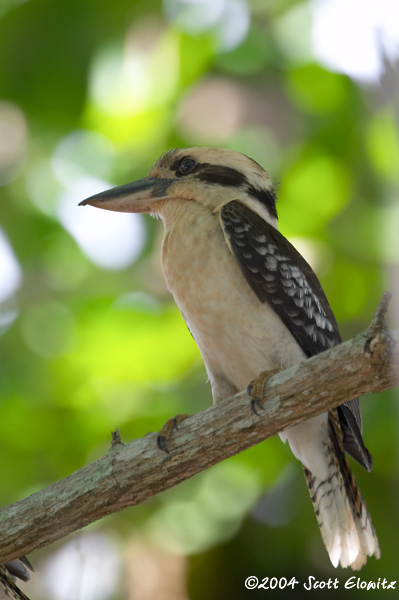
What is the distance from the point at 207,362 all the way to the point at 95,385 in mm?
1627

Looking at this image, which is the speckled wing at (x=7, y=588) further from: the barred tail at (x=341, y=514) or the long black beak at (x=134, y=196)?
the long black beak at (x=134, y=196)

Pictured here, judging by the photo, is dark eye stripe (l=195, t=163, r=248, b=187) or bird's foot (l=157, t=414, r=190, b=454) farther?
dark eye stripe (l=195, t=163, r=248, b=187)

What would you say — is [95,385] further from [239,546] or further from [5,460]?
[239,546]

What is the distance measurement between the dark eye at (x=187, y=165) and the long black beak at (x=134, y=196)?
0.09 meters

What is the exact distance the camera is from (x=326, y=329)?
11.8 ft

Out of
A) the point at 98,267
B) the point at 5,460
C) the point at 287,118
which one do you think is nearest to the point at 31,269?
the point at 98,267

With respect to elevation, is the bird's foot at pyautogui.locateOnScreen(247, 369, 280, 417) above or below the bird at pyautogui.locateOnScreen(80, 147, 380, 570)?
below

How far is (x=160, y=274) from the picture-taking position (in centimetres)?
530

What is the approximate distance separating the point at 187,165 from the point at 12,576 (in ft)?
7.34

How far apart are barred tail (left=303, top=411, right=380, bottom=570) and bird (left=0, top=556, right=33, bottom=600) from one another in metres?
1.43

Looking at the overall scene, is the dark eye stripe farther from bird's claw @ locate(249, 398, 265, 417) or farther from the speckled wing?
the speckled wing

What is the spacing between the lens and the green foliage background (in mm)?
4957

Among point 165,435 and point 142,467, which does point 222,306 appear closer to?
point 165,435

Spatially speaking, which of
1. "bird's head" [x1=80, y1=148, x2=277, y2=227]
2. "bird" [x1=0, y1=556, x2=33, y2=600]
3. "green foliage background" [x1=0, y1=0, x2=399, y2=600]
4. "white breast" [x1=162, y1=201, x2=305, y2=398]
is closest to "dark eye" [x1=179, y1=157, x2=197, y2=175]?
"bird's head" [x1=80, y1=148, x2=277, y2=227]
